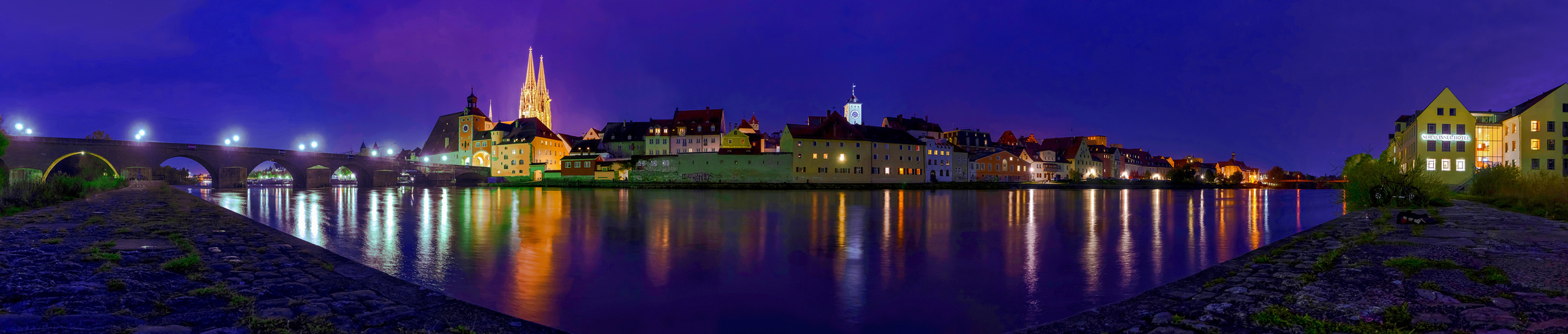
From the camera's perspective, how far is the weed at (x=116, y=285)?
18.7ft

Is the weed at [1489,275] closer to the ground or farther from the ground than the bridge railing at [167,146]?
closer to the ground

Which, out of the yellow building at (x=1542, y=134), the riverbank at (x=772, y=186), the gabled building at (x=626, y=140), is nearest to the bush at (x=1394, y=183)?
the yellow building at (x=1542, y=134)

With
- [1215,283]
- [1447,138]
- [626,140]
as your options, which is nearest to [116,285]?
[1215,283]

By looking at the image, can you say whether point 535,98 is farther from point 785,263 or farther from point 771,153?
point 785,263

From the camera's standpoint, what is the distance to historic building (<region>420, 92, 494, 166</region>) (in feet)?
374

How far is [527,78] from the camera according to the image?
457 ft

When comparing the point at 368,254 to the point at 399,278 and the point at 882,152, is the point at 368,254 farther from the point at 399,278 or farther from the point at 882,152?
the point at 882,152

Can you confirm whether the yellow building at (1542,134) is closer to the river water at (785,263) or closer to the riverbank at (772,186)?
the river water at (785,263)

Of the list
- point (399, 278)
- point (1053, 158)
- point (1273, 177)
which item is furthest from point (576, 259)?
point (1273, 177)

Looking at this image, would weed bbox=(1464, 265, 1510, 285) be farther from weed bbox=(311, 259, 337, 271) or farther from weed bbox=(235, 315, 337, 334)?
weed bbox=(311, 259, 337, 271)

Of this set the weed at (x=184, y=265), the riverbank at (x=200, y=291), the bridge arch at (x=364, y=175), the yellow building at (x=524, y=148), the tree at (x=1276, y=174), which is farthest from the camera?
the tree at (x=1276, y=174)

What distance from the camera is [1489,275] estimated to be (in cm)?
648

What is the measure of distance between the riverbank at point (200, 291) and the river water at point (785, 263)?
3.11 ft

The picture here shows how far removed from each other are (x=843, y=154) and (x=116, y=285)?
66957mm
